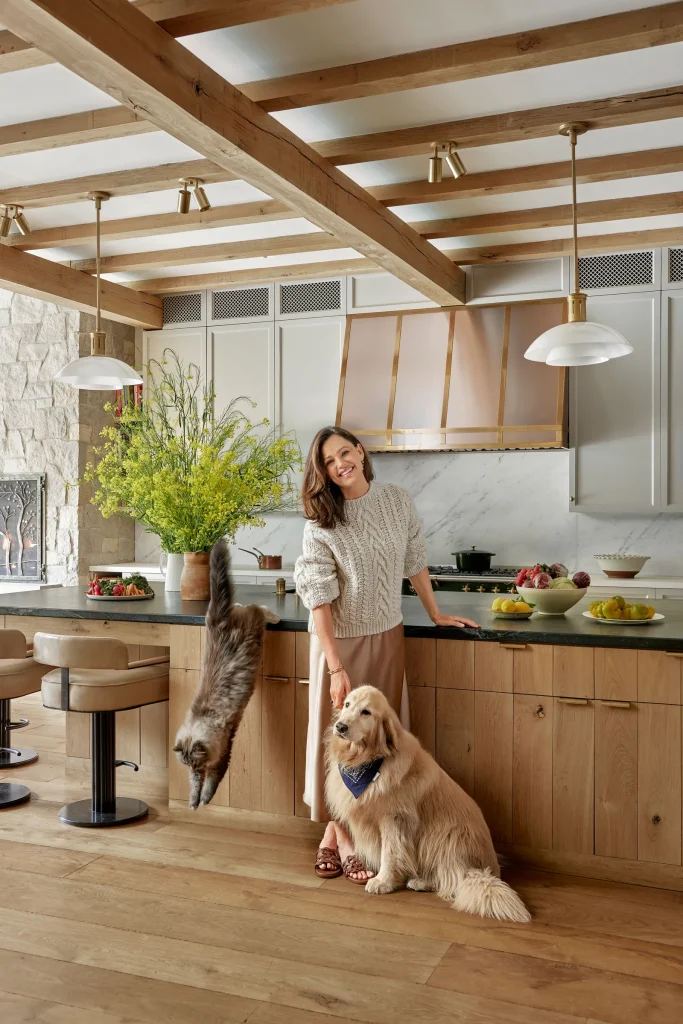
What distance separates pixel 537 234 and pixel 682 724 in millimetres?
3409

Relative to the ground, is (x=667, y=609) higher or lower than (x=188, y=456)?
lower

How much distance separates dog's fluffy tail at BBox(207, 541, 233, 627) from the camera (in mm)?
3240

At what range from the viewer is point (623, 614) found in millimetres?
3250

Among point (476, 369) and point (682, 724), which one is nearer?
point (682, 724)

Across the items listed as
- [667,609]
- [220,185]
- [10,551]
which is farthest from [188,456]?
[10,551]

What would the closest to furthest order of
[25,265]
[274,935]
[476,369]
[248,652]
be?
[274,935]
[248,652]
[25,265]
[476,369]

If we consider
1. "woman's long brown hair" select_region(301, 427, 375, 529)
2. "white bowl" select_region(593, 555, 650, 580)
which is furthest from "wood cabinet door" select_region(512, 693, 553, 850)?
"white bowl" select_region(593, 555, 650, 580)

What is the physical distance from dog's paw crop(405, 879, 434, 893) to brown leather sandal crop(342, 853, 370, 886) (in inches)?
6.5

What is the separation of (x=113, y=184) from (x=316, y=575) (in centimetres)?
248

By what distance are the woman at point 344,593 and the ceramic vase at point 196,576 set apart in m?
0.99

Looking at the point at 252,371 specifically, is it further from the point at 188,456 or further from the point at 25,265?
the point at 188,456

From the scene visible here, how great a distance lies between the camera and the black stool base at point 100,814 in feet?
11.6

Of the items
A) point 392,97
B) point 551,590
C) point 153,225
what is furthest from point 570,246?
point 551,590

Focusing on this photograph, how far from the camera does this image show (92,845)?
10.9 ft
